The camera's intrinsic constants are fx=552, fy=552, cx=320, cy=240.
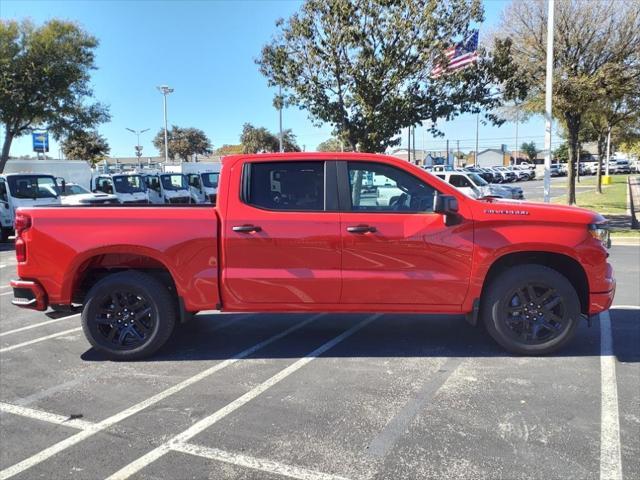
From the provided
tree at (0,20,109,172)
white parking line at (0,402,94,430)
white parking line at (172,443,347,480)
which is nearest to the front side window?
white parking line at (172,443,347,480)

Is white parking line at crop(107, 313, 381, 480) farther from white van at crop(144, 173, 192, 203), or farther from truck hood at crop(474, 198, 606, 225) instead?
white van at crop(144, 173, 192, 203)

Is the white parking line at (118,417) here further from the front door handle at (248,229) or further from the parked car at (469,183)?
the parked car at (469,183)

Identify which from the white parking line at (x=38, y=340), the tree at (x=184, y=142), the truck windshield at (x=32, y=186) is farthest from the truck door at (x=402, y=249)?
the tree at (x=184, y=142)

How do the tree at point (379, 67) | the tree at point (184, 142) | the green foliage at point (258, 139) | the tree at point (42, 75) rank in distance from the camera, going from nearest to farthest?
the tree at point (379, 67) → the tree at point (42, 75) → the green foliage at point (258, 139) → the tree at point (184, 142)

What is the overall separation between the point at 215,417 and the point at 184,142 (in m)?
80.0

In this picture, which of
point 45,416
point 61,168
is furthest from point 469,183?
point 61,168

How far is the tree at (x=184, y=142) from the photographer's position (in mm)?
80250

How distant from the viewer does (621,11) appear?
14461mm

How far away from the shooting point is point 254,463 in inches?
128

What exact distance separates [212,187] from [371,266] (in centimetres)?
2298

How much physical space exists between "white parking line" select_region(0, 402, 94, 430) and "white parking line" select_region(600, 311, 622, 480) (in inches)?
130

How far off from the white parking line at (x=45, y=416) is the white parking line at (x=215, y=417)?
27.2 inches

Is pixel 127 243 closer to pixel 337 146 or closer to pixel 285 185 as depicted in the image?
pixel 285 185

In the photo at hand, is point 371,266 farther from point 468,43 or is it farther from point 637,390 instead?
point 468,43
